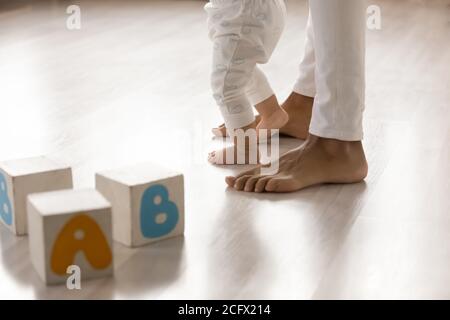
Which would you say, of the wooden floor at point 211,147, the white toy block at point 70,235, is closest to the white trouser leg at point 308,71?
the wooden floor at point 211,147

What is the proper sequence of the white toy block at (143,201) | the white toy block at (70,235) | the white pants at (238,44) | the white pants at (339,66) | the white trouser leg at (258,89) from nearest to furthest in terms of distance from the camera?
1. the white toy block at (70,235)
2. the white toy block at (143,201)
3. the white pants at (339,66)
4. the white pants at (238,44)
5. the white trouser leg at (258,89)

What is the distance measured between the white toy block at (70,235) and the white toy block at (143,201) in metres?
0.08

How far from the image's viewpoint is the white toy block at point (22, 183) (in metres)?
1.29

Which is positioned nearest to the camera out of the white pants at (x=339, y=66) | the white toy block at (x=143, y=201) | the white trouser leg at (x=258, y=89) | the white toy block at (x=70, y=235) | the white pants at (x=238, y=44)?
the white toy block at (x=70, y=235)

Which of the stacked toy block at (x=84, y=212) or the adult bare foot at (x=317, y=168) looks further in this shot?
the adult bare foot at (x=317, y=168)

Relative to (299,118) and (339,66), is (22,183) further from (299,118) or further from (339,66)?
(299,118)

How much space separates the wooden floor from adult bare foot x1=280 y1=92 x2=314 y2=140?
0.05m

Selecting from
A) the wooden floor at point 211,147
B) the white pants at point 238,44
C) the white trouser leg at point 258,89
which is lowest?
the wooden floor at point 211,147

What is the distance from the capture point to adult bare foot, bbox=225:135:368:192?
1.52 m

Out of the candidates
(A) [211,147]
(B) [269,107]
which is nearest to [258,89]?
(B) [269,107]

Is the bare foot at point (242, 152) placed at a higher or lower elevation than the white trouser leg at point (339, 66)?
lower

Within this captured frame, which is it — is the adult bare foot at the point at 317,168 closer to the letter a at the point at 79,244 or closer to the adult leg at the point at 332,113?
the adult leg at the point at 332,113

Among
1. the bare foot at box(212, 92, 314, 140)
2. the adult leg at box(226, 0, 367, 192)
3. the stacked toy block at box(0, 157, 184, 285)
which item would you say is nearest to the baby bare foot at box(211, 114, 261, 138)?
the bare foot at box(212, 92, 314, 140)
